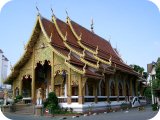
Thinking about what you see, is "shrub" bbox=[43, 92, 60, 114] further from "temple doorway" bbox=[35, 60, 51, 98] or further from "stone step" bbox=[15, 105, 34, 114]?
"temple doorway" bbox=[35, 60, 51, 98]

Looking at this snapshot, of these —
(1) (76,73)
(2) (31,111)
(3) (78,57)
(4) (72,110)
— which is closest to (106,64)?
(3) (78,57)

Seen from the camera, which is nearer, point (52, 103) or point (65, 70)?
point (52, 103)

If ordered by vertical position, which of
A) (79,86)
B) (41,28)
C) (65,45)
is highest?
(41,28)

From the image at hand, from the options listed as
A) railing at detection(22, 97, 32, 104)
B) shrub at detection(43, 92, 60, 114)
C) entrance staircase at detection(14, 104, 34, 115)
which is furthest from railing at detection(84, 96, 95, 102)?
railing at detection(22, 97, 32, 104)

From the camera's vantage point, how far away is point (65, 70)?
1697 cm

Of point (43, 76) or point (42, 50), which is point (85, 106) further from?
point (42, 50)

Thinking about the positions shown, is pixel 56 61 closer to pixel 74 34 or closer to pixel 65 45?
pixel 65 45

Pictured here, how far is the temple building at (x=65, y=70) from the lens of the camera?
1627 centimetres

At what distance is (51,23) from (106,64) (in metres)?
5.19

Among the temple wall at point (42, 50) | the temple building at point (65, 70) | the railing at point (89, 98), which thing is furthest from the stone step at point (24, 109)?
the railing at point (89, 98)

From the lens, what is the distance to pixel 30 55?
19344 millimetres

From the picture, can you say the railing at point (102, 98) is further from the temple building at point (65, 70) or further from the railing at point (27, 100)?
the railing at point (27, 100)

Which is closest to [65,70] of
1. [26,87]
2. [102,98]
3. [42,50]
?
[42,50]

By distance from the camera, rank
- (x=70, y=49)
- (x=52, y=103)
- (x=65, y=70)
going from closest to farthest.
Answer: (x=52, y=103), (x=65, y=70), (x=70, y=49)
